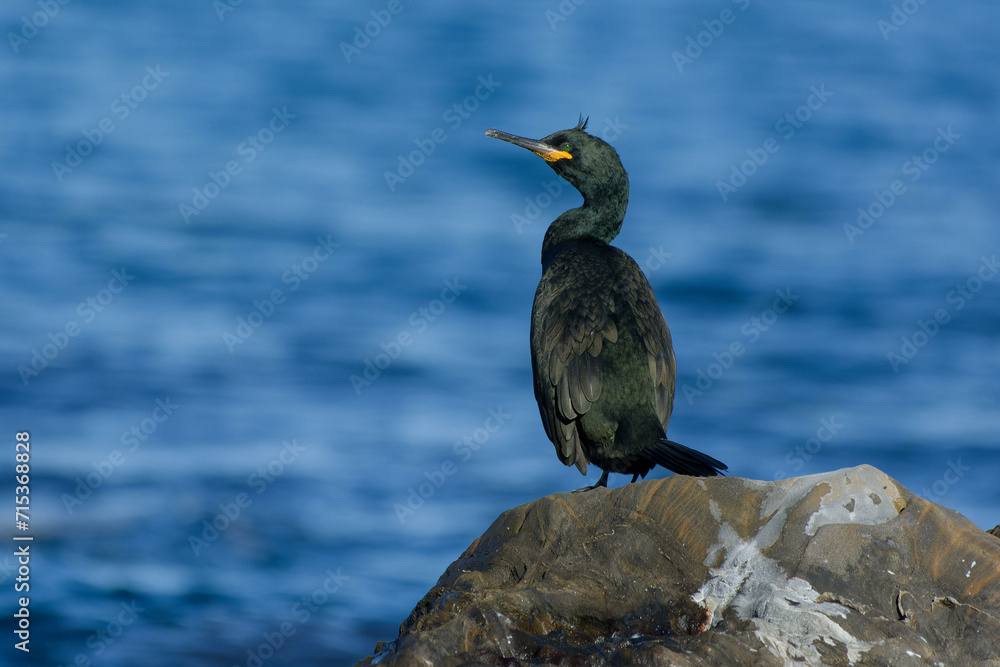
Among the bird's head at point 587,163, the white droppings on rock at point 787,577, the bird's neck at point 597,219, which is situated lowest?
the white droppings on rock at point 787,577

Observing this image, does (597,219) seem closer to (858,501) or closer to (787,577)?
(858,501)

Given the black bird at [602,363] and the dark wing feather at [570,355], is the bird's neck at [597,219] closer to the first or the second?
the black bird at [602,363]

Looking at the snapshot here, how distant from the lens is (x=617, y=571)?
3545 millimetres

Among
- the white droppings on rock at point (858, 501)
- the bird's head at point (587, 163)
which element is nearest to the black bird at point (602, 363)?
the bird's head at point (587, 163)

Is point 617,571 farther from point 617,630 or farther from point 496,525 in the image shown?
point 496,525

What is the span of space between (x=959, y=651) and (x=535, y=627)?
1312 millimetres

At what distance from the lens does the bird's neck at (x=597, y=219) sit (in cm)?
668

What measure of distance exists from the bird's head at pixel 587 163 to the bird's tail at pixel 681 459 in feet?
6.27

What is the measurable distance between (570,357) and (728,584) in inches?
99.4

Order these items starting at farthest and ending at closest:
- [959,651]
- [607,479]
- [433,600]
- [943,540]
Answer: [607,479] → [433,600] → [943,540] → [959,651]

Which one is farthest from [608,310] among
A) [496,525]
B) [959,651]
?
[959,651]

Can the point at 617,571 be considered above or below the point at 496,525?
below

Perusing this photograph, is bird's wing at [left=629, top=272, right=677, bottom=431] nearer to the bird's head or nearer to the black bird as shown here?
the black bird

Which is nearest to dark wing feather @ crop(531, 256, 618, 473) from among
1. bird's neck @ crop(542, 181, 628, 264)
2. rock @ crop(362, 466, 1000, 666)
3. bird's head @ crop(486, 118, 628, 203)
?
bird's neck @ crop(542, 181, 628, 264)
